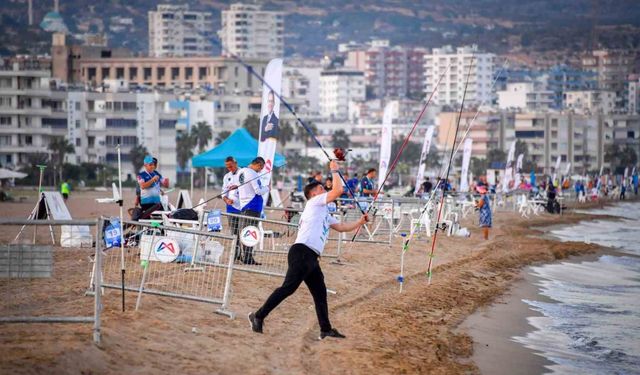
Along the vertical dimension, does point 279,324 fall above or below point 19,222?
below

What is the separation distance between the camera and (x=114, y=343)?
11164 millimetres

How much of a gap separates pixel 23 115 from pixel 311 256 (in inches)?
3570

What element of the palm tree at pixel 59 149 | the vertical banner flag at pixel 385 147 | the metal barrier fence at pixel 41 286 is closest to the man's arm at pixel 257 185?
the metal barrier fence at pixel 41 286

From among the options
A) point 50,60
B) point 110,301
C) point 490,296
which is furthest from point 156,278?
point 50,60

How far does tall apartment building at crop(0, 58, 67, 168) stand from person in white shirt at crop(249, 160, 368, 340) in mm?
86189

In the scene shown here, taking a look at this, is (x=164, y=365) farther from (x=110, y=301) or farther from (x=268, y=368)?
(x=110, y=301)

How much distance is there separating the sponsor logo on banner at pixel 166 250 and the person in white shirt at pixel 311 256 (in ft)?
3.51

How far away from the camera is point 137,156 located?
103 meters

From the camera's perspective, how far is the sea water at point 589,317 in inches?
582

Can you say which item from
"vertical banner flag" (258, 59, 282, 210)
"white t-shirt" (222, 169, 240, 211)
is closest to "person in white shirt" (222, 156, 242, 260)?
"white t-shirt" (222, 169, 240, 211)

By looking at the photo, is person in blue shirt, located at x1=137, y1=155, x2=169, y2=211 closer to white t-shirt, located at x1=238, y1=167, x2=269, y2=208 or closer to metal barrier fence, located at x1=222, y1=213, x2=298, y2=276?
Result: metal barrier fence, located at x1=222, y1=213, x2=298, y2=276

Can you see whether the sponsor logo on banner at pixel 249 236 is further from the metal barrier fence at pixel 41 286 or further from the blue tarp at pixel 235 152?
the blue tarp at pixel 235 152

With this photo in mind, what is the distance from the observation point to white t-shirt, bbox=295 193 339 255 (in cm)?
1260

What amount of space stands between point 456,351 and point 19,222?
16.1ft
